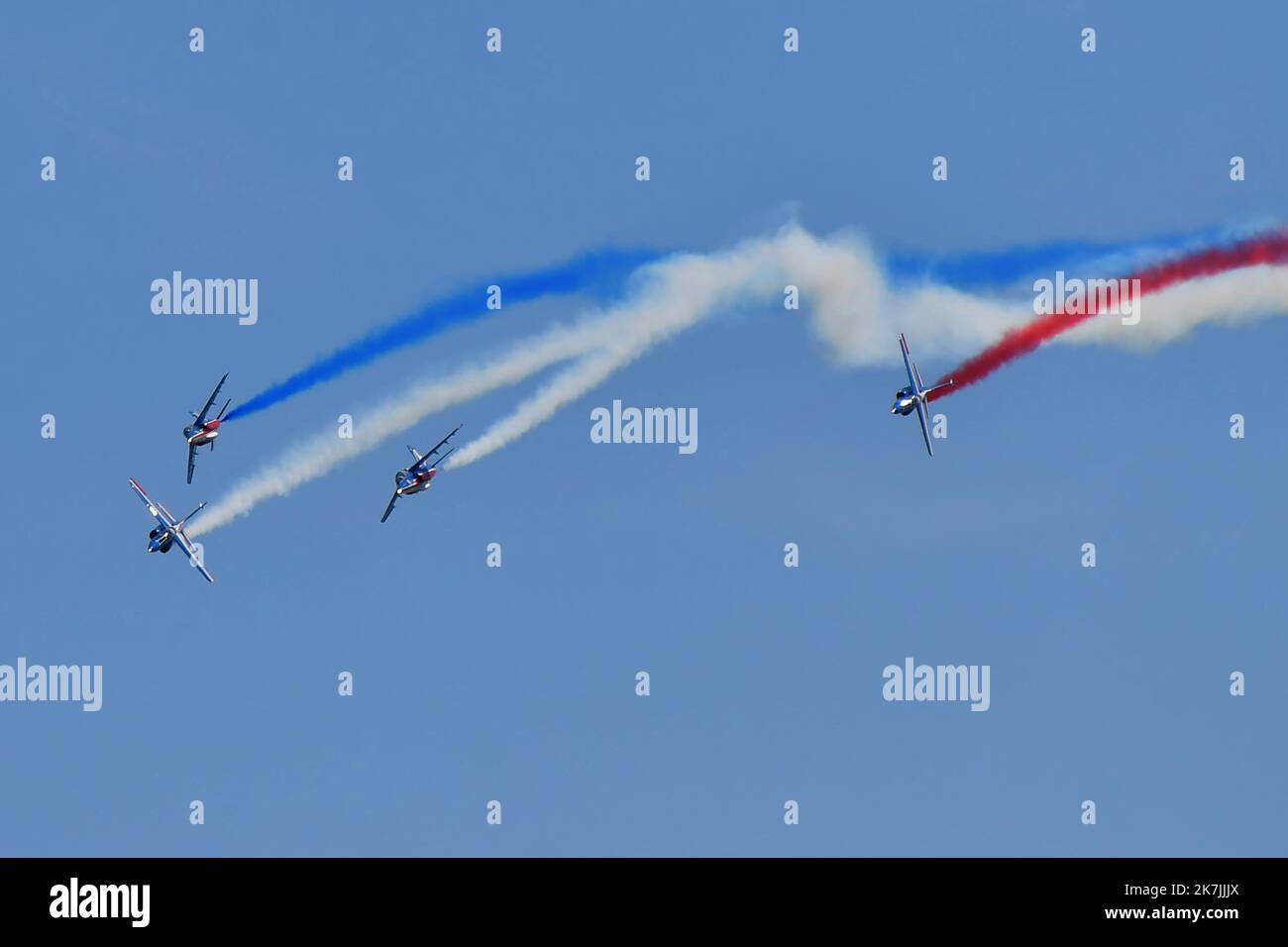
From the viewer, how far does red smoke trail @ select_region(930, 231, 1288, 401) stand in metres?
101

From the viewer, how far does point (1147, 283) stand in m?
104

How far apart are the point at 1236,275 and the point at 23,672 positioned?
135 ft

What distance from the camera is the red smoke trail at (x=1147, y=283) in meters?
101
